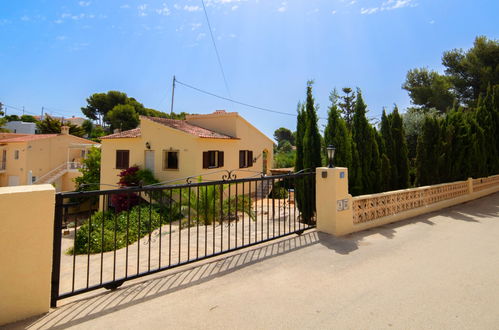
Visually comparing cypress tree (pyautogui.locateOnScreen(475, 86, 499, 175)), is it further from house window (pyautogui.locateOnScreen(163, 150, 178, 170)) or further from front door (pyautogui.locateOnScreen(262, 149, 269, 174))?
house window (pyautogui.locateOnScreen(163, 150, 178, 170))

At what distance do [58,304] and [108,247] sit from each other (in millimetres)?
7626

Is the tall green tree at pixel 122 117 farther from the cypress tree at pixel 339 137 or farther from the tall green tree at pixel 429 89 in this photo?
the cypress tree at pixel 339 137

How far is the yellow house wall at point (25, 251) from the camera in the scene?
229cm

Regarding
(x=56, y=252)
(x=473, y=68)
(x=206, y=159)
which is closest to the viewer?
(x=56, y=252)

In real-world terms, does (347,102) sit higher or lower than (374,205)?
higher

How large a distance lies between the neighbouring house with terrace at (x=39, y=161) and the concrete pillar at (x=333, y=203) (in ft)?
88.5

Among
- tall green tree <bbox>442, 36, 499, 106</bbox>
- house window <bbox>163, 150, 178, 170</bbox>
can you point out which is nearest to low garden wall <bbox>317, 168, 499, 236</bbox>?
house window <bbox>163, 150, 178, 170</bbox>

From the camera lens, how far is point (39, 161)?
26.2m

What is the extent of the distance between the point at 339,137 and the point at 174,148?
12.0 m

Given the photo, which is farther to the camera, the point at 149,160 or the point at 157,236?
the point at 149,160

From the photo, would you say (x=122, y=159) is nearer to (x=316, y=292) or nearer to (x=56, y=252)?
(x=56, y=252)

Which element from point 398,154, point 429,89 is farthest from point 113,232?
point 429,89

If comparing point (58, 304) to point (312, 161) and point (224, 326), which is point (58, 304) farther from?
point (312, 161)

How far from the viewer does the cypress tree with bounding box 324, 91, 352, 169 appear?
6.82 m
